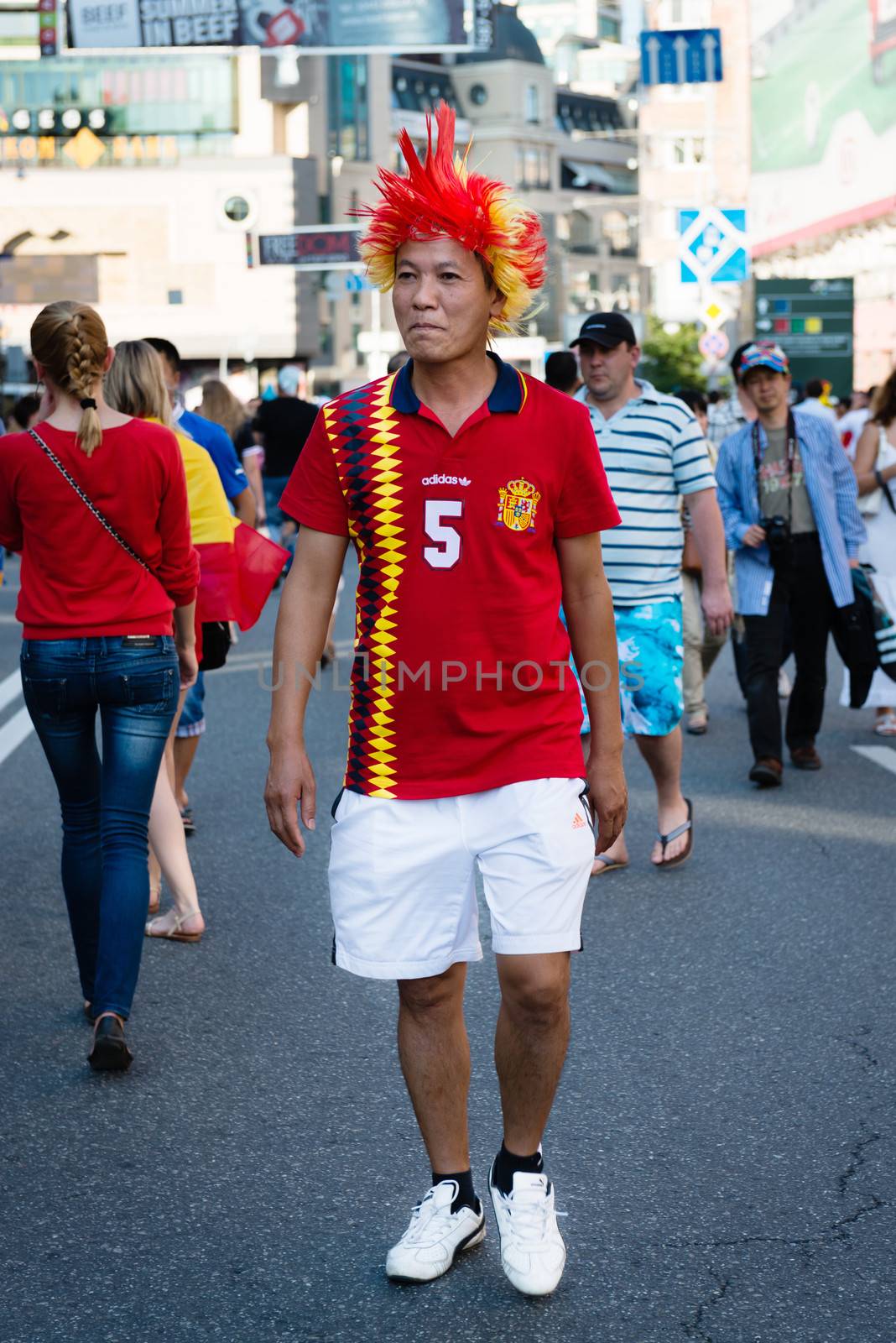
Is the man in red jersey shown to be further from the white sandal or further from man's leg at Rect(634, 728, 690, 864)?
the white sandal

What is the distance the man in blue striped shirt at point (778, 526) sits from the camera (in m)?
9.16

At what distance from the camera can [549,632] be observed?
12.5 feet

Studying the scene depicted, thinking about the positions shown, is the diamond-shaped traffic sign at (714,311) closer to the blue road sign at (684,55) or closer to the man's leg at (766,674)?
the blue road sign at (684,55)

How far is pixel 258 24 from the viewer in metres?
28.7

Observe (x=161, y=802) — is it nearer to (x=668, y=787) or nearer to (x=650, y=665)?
(x=650, y=665)

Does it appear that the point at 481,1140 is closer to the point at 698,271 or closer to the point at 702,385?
the point at 698,271

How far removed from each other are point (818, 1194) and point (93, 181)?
260 ft

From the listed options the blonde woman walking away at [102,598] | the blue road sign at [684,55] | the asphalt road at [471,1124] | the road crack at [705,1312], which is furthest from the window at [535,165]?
the road crack at [705,1312]

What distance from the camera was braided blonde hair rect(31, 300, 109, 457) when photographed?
201 inches

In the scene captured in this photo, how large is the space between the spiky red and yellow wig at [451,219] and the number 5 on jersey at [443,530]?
42 centimetres

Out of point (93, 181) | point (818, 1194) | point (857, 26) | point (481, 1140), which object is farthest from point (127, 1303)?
point (93, 181)

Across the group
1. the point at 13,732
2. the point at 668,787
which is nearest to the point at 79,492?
the point at 668,787

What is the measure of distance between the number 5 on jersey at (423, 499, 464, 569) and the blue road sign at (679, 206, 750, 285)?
17.6 meters

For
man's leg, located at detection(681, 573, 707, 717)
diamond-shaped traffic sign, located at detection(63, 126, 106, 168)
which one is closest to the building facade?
diamond-shaped traffic sign, located at detection(63, 126, 106, 168)
